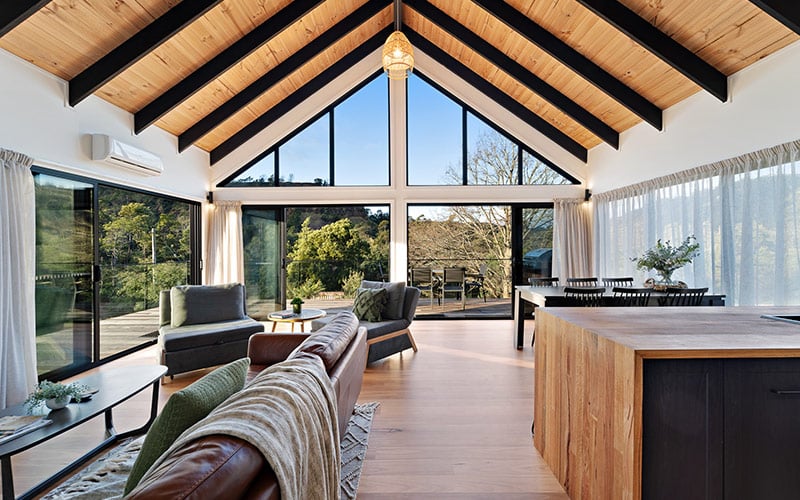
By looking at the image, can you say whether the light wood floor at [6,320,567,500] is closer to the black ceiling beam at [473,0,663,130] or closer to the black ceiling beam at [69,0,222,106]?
the black ceiling beam at [69,0,222,106]

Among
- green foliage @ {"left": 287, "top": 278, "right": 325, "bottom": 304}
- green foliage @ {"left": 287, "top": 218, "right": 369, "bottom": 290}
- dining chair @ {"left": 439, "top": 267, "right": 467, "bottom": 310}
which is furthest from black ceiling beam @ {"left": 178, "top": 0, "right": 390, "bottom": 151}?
dining chair @ {"left": 439, "top": 267, "right": 467, "bottom": 310}

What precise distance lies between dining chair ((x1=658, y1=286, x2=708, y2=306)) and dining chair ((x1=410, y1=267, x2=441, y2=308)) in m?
3.53

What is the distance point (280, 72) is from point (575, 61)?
371 centimetres

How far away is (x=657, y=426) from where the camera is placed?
4.75 ft

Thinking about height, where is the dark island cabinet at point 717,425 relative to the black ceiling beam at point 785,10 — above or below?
below

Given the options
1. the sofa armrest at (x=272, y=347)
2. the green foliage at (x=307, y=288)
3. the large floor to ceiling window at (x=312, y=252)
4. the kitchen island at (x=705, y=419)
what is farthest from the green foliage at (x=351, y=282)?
the kitchen island at (x=705, y=419)

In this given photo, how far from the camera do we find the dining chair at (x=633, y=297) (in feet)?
12.1

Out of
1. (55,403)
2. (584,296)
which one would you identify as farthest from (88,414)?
(584,296)

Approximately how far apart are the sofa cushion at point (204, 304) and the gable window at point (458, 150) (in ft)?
10.9

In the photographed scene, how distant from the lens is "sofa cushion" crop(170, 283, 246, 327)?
4145 mm

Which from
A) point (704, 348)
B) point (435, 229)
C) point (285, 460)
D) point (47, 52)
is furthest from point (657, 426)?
point (435, 229)

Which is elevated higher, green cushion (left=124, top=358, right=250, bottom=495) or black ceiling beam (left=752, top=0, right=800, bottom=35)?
black ceiling beam (left=752, top=0, right=800, bottom=35)

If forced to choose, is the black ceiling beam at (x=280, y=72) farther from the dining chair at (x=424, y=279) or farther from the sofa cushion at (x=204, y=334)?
the dining chair at (x=424, y=279)

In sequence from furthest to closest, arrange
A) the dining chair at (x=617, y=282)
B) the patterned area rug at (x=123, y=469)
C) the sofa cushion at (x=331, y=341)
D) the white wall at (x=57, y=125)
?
the dining chair at (x=617, y=282) < the white wall at (x=57, y=125) < the sofa cushion at (x=331, y=341) < the patterned area rug at (x=123, y=469)
